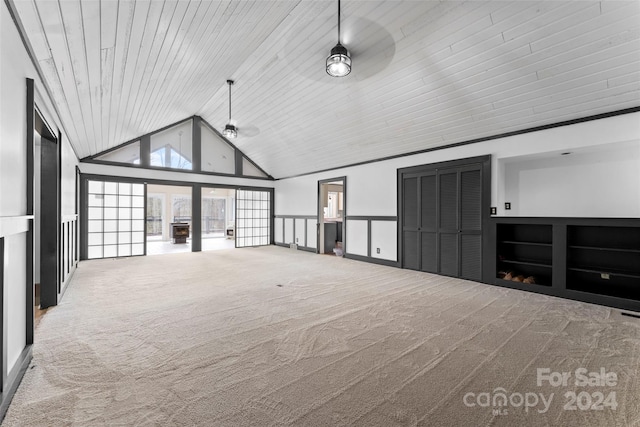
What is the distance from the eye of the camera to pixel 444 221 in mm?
4898

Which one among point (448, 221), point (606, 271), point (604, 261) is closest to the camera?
point (606, 271)

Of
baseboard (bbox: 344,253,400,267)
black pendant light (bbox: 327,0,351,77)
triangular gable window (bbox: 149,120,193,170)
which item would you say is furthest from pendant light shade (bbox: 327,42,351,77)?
triangular gable window (bbox: 149,120,193,170)

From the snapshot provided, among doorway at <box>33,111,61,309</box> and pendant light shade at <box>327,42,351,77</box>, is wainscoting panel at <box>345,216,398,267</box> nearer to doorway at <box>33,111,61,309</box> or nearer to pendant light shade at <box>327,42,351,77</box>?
pendant light shade at <box>327,42,351,77</box>

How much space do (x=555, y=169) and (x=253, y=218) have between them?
25.4ft

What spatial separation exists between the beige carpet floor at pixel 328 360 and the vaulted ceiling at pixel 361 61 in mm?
2362

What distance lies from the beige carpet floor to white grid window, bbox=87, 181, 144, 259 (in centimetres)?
350

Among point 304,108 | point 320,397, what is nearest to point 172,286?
point 320,397

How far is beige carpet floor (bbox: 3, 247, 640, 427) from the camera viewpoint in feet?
4.96

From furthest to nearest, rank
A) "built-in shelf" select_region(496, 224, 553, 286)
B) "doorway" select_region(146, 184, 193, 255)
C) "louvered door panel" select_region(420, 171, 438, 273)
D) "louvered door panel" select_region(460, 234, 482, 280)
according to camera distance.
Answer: "doorway" select_region(146, 184, 193, 255), "louvered door panel" select_region(420, 171, 438, 273), "louvered door panel" select_region(460, 234, 482, 280), "built-in shelf" select_region(496, 224, 553, 286)

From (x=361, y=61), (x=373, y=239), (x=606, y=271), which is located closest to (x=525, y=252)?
(x=606, y=271)

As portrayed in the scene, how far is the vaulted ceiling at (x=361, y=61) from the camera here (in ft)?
7.97

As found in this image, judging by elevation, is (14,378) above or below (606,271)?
below

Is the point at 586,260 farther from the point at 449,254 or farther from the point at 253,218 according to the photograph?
the point at 253,218

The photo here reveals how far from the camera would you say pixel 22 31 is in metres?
1.88
